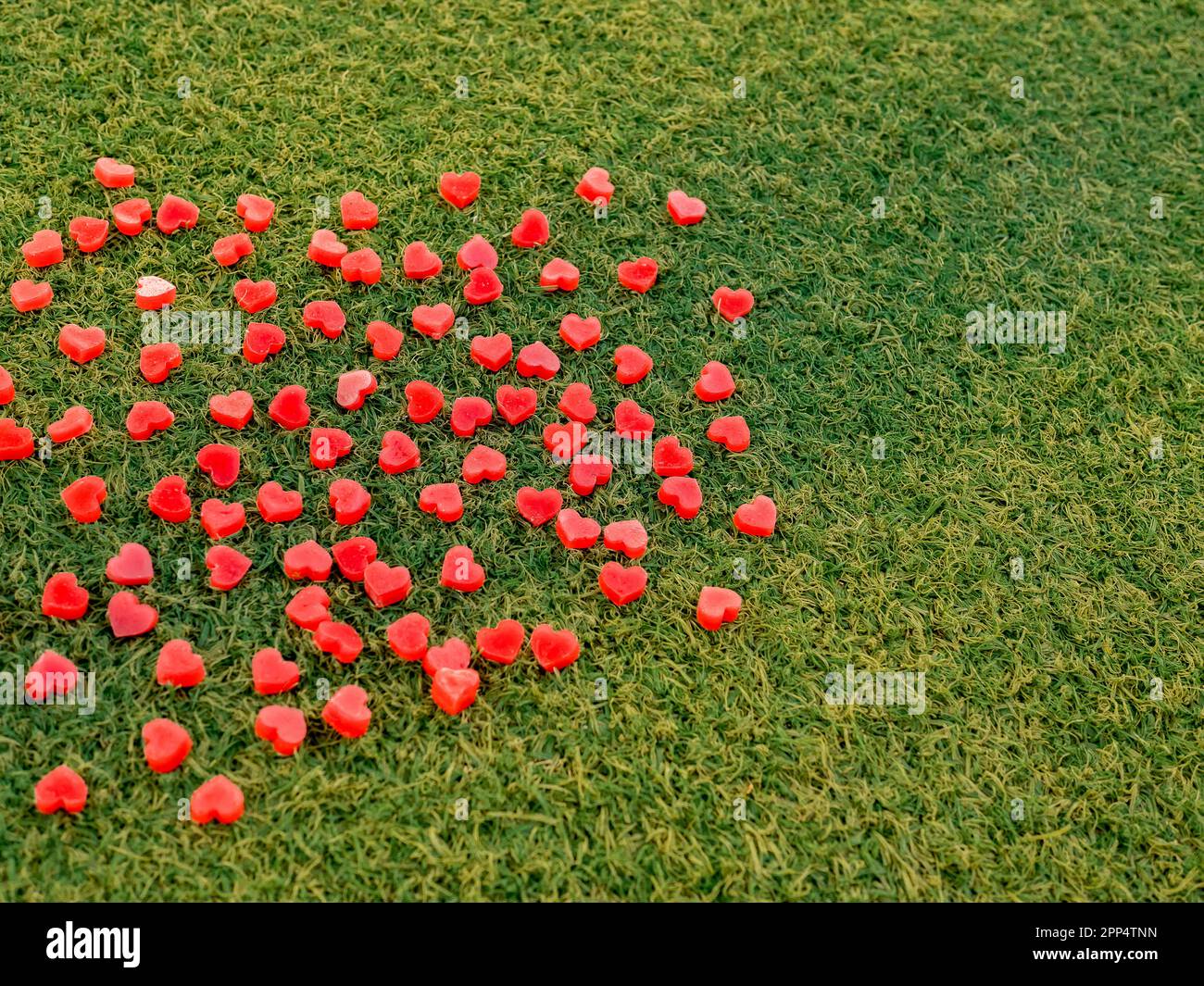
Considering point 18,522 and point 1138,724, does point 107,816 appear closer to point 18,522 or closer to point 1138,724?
point 18,522

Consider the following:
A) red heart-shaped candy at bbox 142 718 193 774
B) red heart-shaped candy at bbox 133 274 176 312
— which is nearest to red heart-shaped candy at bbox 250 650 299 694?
red heart-shaped candy at bbox 142 718 193 774

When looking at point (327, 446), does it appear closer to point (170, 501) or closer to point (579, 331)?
point (170, 501)

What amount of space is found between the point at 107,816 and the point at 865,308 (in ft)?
6.57

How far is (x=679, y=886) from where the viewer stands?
6.30 feet

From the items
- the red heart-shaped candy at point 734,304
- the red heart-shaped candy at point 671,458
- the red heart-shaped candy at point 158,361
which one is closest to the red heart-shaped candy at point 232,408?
the red heart-shaped candy at point 158,361

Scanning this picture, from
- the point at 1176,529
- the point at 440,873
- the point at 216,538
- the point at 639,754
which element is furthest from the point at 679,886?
the point at 1176,529

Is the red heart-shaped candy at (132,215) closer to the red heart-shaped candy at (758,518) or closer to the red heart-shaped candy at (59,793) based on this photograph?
the red heart-shaped candy at (59,793)

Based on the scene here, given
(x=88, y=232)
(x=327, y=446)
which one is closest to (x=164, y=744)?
(x=327, y=446)

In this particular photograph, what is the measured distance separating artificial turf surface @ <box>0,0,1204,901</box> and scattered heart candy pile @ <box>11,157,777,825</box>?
4cm

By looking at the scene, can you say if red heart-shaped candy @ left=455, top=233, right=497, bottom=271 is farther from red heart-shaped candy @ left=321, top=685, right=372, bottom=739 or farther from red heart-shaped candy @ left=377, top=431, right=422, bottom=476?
red heart-shaped candy @ left=321, top=685, right=372, bottom=739

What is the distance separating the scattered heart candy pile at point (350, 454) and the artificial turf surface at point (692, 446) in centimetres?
4

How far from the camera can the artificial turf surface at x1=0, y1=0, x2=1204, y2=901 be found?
6.46 feet

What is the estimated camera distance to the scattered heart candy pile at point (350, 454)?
6.64ft

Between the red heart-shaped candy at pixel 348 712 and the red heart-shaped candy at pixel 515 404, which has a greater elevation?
the red heart-shaped candy at pixel 515 404
